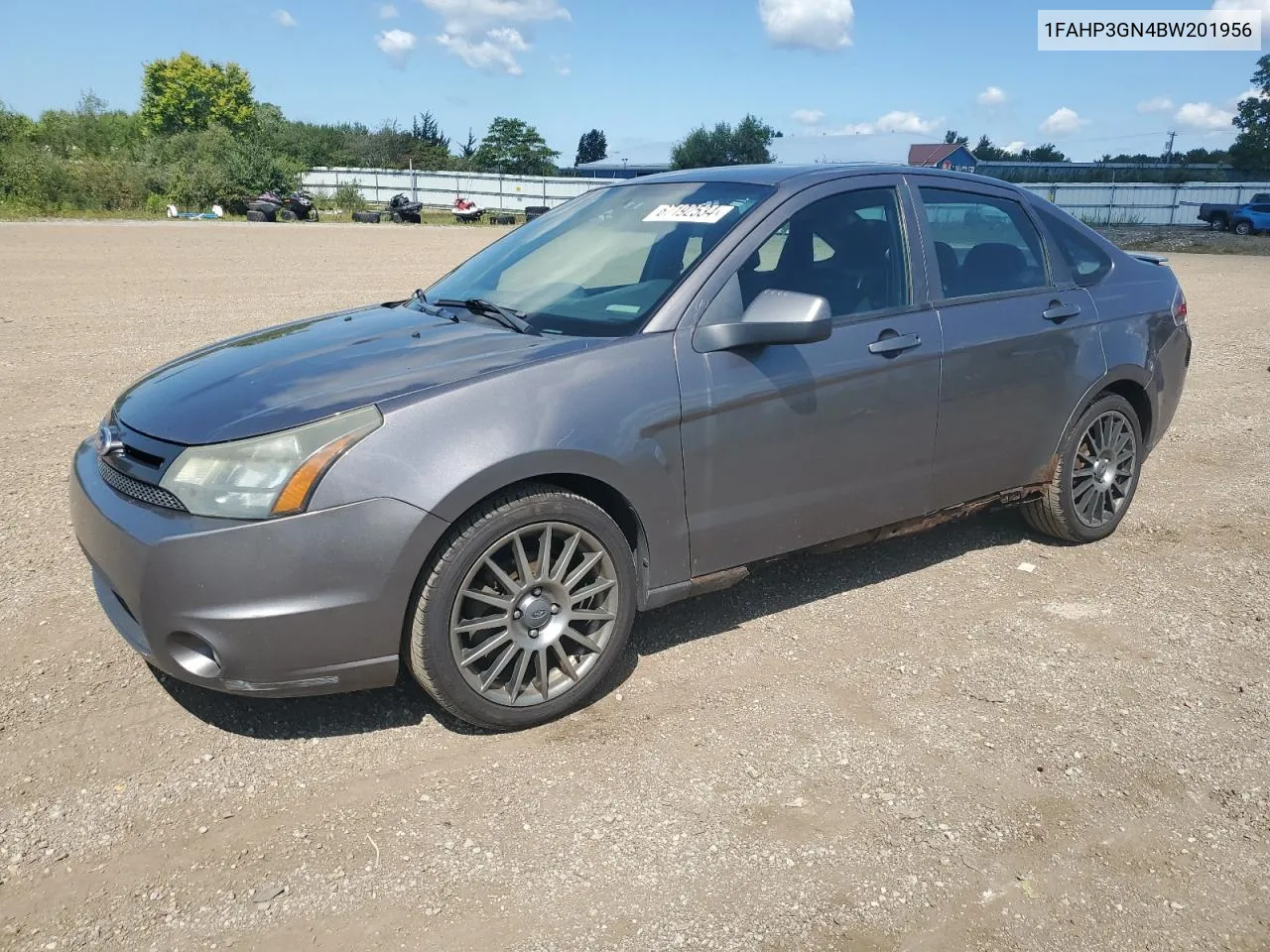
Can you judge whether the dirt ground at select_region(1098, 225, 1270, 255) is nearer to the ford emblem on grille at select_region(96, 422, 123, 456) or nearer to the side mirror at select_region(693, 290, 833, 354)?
the side mirror at select_region(693, 290, 833, 354)

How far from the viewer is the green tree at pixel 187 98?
316ft

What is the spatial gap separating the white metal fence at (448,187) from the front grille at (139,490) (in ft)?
182

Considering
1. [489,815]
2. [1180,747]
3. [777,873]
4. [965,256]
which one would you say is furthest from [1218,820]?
[965,256]

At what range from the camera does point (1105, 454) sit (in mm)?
5035

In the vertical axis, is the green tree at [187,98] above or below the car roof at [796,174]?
above

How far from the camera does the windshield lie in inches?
146

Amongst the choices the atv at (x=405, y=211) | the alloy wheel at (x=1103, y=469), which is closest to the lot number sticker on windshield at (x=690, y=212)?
the alloy wheel at (x=1103, y=469)

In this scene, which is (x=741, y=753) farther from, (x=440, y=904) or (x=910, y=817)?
(x=440, y=904)

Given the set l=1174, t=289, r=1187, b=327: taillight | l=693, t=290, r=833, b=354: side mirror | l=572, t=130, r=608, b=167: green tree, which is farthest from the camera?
l=572, t=130, r=608, b=167: green tree

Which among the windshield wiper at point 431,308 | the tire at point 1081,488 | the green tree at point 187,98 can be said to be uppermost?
the green tree at point 187,98

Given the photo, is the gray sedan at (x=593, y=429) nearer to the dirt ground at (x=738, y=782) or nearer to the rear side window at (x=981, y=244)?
the rear side window at (x=981, y=244)

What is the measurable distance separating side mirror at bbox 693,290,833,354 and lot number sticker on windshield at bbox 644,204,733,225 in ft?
1.67

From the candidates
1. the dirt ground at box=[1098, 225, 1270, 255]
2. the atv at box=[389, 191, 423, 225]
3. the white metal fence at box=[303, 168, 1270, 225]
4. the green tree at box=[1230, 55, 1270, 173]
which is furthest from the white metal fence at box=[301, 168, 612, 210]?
the green tree at box=[1230, 55, 1270, 173]

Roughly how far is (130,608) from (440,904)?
131 cm
